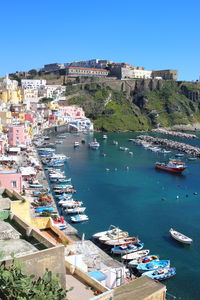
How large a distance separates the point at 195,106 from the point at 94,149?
189 ft

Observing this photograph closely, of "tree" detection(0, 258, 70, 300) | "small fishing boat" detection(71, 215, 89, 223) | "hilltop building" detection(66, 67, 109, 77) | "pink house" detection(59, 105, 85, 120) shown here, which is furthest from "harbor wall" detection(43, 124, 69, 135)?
"tree" detection(0, 258, 70, 300)

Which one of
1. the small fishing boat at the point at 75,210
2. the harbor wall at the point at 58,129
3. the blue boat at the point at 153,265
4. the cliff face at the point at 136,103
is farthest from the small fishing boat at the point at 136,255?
the cliff face at the point at 136,103

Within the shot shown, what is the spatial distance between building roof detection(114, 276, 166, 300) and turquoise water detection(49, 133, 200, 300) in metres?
7.63

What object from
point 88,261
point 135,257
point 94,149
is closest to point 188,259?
point 135,257

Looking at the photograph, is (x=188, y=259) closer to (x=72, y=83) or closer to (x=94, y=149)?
(x=94, y=149)

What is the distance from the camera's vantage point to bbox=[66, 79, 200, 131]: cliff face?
8494 cm

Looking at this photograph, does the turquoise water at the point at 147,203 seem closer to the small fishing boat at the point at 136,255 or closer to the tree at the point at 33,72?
the small fishing boat at the point at 136,255

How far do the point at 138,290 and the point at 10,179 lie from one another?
1623 centimetres

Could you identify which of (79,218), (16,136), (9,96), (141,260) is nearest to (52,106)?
(9,96)

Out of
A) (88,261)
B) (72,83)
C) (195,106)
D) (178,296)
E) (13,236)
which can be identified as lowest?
(178,296)

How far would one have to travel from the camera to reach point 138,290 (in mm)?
7016

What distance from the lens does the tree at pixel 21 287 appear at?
463 cm

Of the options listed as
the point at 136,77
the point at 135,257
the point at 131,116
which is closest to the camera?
the point at 135,257

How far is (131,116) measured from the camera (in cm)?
8725
